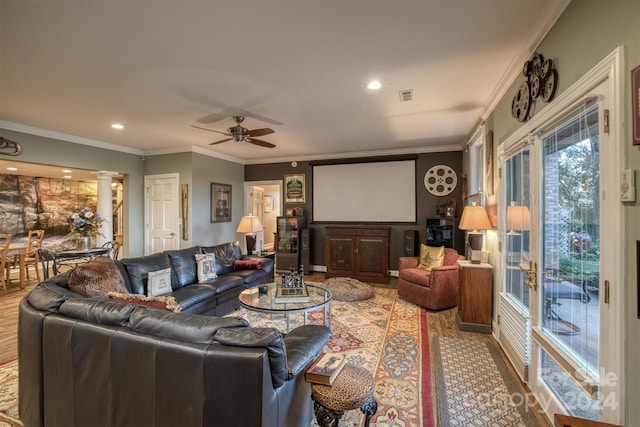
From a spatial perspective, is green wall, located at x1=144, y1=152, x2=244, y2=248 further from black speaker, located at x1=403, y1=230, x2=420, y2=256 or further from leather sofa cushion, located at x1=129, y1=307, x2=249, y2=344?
leather sofa cushion, located at x1=129, y1=307, x2=249, y2=344

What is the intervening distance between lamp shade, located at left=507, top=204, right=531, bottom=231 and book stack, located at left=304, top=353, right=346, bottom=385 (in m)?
1.87

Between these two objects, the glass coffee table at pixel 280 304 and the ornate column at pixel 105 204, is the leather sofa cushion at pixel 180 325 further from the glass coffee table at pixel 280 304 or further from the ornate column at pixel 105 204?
the ornate column at pixel 105 204

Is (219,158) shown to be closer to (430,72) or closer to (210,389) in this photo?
(430,72)

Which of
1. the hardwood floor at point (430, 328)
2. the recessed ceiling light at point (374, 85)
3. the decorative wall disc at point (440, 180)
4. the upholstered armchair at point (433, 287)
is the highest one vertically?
the recessed ceiling light at point (374, 85)

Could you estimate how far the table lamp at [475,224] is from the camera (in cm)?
327

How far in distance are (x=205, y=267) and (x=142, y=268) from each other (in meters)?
0.78

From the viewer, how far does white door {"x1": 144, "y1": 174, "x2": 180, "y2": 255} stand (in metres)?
5.71

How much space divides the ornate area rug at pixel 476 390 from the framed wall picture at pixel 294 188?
4552mm

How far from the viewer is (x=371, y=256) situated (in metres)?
5.65

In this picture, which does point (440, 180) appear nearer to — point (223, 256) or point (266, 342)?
point (223, 256)

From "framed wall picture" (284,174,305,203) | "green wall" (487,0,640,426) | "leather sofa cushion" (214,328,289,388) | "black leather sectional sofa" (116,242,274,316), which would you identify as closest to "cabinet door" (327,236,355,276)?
"framed wall picture" (284,174,305,203)

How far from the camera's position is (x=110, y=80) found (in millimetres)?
2787

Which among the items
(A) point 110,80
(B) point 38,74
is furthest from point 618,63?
(B) point 38,74

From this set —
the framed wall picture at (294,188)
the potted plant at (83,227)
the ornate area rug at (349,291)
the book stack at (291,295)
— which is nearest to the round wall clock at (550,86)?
the book stack at (291,295)
